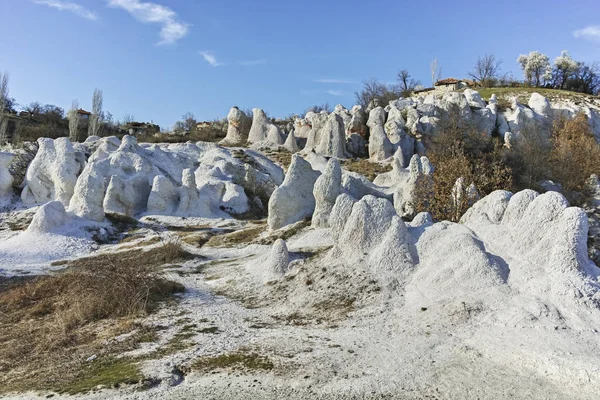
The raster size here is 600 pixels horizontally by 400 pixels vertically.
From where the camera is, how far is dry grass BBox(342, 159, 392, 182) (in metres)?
36.8

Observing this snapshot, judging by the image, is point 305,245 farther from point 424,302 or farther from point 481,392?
point 481,392

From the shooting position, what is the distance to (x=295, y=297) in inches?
404

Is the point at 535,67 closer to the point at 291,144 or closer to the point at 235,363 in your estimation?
the point at 291,144

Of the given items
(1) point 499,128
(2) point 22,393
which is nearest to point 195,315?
(2) point 22,393

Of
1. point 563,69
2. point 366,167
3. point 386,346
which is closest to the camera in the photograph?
point 386,346

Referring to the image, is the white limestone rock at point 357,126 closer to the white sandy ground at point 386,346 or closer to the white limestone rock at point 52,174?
the white limestone rock at point 52,174

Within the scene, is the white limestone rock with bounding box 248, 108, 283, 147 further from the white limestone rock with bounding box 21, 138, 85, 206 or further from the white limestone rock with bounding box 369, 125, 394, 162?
the white limestone rock with bounding box 21, 138, 85, 206

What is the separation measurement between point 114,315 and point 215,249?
772 cm

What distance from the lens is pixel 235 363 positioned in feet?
22.6

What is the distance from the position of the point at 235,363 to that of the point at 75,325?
476 cm

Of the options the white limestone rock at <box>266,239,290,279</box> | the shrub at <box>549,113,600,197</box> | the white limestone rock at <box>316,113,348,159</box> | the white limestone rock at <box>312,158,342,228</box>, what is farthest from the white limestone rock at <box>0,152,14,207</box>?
the shrub at <box>549,113,600,197</box>

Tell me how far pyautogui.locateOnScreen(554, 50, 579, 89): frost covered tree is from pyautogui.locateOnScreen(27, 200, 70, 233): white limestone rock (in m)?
81.7

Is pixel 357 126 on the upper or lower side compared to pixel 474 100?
lower

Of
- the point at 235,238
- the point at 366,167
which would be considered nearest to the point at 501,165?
the point at 366,167
